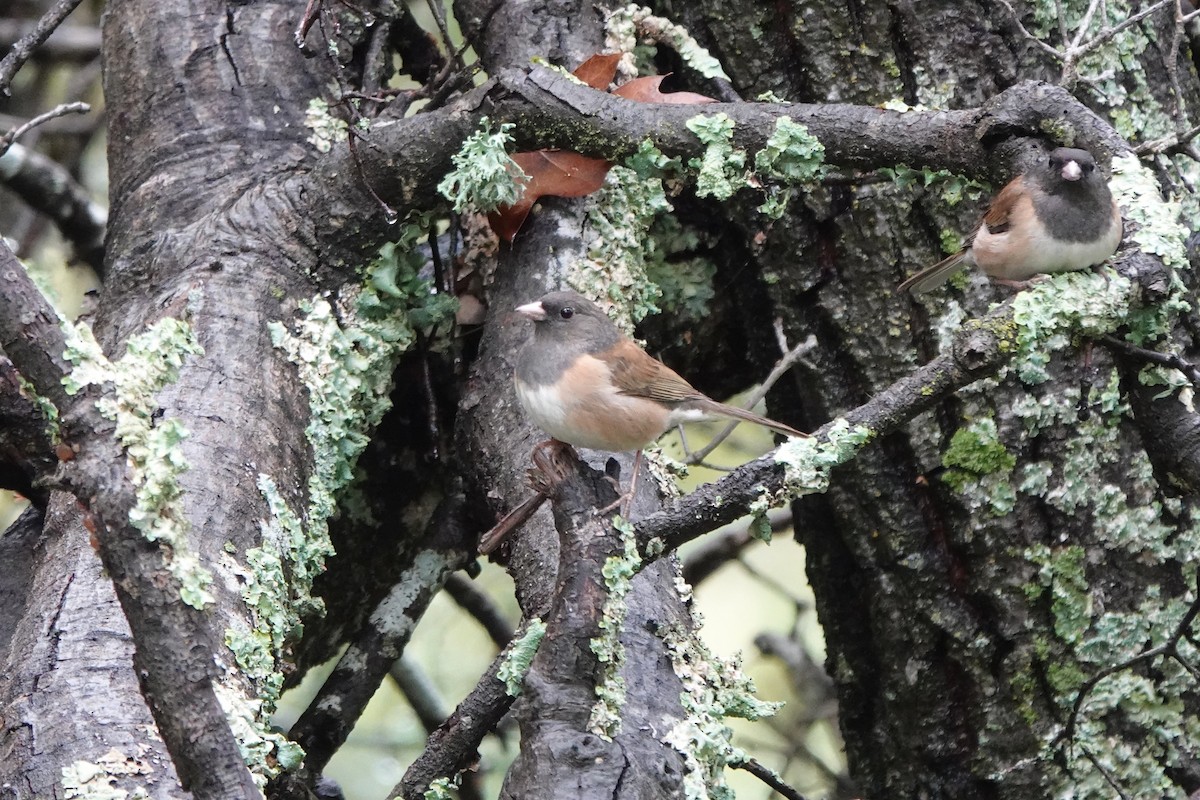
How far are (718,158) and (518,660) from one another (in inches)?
45.0

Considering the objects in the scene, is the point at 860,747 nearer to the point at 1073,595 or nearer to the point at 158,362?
the point at 1073,595

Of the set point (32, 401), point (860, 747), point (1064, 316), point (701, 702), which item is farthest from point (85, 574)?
point (860, 747)

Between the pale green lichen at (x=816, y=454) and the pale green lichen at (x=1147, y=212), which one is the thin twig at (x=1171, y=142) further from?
the pale green lichen at (x=816, y=454)

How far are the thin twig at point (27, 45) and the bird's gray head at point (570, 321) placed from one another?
1.16 meters

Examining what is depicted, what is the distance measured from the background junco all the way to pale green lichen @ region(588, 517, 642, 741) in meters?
0.63

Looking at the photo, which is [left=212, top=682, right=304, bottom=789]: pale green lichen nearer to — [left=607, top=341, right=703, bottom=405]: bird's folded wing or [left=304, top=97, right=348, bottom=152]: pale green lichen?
[left=607, top=341, right=703, bottom=405]: bird's folded wing

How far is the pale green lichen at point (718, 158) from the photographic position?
2.55 meters

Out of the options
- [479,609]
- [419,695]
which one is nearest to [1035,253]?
[479,609]

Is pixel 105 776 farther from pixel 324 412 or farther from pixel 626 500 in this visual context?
pixel 324 412

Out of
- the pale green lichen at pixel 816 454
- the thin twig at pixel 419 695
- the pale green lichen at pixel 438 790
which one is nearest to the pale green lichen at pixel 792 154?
the pale green lichen at pixel 816 454

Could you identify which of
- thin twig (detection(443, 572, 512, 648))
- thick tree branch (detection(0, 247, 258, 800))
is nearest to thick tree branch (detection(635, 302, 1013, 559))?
thick tree branch (detection(0, 247, 258, 800))

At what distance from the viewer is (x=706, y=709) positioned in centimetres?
212

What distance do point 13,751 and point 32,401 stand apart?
2.08 ft

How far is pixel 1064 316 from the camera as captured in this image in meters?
1.99
